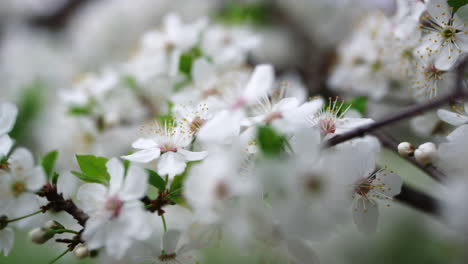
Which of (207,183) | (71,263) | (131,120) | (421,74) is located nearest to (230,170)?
(207,183)

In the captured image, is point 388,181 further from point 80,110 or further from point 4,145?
point 80,110

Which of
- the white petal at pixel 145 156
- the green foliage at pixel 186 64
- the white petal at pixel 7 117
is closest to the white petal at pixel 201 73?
the green foliage at pixel 186 64

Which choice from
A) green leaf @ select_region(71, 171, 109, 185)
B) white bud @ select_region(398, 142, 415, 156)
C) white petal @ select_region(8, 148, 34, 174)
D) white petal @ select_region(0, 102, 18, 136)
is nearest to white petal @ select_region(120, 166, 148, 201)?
green leaf @ select_region(71, 171, 109, 185)

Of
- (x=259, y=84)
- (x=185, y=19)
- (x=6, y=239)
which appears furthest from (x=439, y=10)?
(x=185, y=19)

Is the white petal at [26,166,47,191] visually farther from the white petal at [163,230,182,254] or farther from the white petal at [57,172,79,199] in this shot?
the white petal at [163,230,182,254]

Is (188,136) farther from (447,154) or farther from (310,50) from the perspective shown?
(310,50)

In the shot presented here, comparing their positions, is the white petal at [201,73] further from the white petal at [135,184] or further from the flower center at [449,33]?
the flower center at [449,33]
